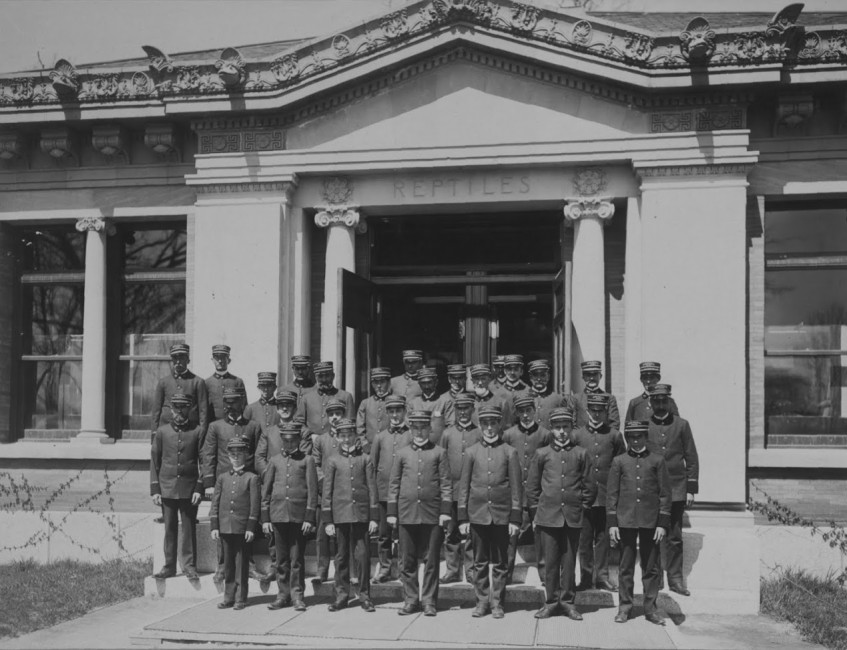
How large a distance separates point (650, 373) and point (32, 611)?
7.09 m

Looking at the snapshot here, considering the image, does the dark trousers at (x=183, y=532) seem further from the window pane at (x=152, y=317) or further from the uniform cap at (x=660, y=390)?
the uniform cap at (x=660, y=390)

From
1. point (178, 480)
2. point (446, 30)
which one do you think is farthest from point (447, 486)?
point (446, 30)

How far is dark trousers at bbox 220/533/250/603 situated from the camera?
9297mm

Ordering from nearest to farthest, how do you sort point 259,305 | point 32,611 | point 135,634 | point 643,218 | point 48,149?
1. point 135,634
2. point 32,611
3. point 643,218
4. point 259,305
5. point 48,149

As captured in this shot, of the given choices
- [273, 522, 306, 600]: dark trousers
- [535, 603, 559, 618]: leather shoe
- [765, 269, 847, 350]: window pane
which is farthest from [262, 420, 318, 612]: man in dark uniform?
[765, 269, 847, 350]: window pane

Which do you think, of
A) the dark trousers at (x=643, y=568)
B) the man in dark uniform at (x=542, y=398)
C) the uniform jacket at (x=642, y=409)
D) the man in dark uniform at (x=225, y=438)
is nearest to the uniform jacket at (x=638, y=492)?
the dark trousers at (x=643, y=568)

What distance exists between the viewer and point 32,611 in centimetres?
969

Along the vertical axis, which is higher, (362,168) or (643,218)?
(362,168)

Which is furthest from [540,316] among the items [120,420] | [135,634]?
[135,634]

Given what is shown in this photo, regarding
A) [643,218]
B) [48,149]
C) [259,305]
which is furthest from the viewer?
[48,149]

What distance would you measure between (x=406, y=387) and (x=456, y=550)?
2.16 metres

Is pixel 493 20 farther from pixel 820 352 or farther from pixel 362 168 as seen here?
pixel 820 352

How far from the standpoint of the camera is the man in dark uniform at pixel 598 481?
928 cm

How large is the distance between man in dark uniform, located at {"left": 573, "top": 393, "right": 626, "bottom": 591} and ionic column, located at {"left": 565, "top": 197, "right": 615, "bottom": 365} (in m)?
2.12
